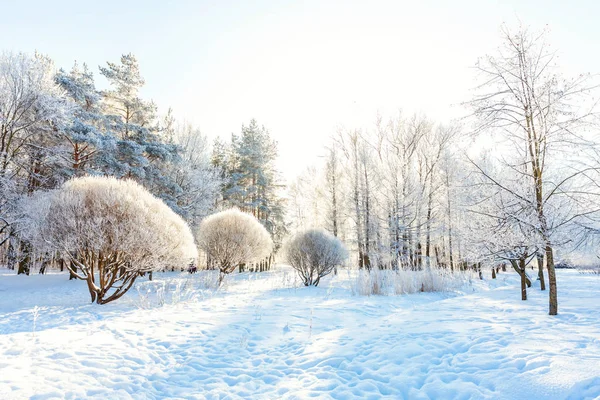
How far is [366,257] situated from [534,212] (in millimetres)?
15038

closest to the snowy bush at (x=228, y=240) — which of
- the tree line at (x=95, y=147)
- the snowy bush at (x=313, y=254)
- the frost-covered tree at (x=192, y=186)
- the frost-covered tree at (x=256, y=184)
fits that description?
the snowy bush at (x=313, y=254)

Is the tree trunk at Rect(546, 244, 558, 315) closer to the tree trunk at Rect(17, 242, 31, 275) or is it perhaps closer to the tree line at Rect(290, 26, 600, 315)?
the tree line at Rect(290, 26, 600, 315)

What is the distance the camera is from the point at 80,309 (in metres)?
7.98

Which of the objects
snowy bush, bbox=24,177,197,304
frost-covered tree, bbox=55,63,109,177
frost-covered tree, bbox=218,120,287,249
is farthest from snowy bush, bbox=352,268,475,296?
frost-covered tree, bbox=218,120,287,249

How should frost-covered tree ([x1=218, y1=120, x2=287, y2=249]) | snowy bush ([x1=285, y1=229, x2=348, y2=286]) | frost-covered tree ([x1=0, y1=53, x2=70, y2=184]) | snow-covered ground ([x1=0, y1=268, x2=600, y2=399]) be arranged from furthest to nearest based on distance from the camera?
frost-covered tree ([x1=218, y1=120, x2=287, y2=249]), snowy bush ([x1=285, y1=229, x2=348, y2=286]), frost-covered tree ([x1=0, y1=53, x2=70, y2=184]), snow-covered ground ([x1=0, y1=268, x2=600, y2=399])

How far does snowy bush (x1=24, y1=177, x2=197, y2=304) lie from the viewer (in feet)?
26.5

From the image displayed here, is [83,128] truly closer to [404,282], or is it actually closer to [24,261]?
[24,261]

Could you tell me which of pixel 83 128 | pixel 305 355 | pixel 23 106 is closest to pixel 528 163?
pixel 305 355

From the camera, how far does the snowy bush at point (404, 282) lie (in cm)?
1083

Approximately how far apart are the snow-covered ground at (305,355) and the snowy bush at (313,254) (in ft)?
22.3

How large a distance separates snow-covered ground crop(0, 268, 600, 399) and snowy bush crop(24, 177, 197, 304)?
1.75 metres

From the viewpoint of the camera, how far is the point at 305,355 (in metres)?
4.54

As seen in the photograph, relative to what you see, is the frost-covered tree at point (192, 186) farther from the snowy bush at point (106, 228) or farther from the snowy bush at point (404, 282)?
the snowy bush at point (404, 282)

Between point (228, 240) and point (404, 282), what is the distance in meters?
7.41
